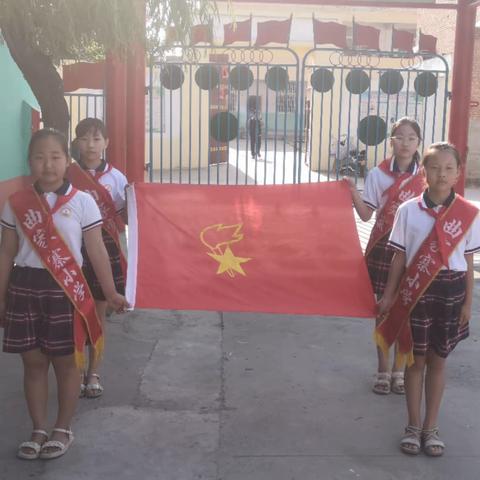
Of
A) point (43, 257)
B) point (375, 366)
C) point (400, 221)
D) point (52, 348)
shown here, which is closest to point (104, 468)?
point (52, 348)

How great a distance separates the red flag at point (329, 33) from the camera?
773cm

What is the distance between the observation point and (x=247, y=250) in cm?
431

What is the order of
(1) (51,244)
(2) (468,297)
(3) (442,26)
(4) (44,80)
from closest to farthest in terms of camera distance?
(1) (51,244)
(2) (468,297)
(4) (44,80)
(3) (442,26)

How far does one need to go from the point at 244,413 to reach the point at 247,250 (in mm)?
932

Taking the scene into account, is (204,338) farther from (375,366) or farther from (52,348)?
(52,348)

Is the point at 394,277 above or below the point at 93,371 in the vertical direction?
above

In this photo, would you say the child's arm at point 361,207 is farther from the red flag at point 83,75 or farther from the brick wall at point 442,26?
the brick wall at point 442,26

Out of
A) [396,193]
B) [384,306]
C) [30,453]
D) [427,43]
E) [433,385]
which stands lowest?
[30,453]

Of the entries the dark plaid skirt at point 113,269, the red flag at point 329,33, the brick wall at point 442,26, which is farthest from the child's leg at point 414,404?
the brick wall at point 442,26

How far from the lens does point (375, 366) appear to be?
16.3ft

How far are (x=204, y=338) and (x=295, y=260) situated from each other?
1.58 meters

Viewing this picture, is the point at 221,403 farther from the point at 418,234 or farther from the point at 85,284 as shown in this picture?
the point at 418,234

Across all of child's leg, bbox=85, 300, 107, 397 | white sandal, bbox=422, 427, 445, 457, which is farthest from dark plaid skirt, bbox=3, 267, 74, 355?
white sandal, bbox=422, 427, 445, 457

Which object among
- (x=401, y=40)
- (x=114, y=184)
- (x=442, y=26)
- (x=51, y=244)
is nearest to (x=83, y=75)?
(x=401, y=40)
